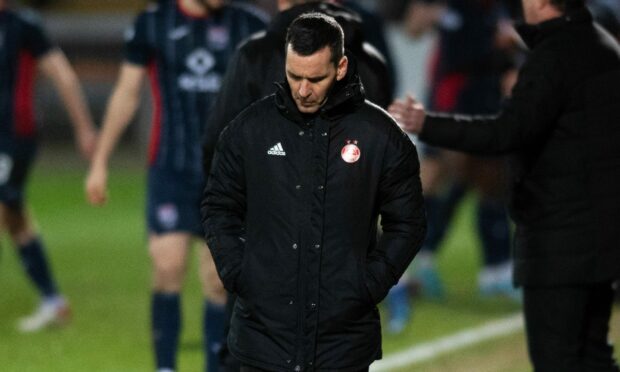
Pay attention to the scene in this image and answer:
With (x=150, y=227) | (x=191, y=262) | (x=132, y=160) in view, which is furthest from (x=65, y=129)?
(x=150, y=227)

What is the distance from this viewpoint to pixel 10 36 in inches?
347

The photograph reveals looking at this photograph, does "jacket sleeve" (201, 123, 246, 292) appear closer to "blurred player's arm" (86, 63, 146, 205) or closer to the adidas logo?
the adidas logo

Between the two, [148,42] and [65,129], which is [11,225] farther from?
[65,129]

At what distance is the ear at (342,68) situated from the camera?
4.81 m

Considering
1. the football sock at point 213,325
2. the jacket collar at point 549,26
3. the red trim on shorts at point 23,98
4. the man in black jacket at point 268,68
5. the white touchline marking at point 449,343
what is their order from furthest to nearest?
1. the red trim on shorts at point 23,98
2. the white touchline marking at point 449,343
3. the football sock at point 213,325
4. the jacket collar at point 549,26
5. the man in black jacket at point 268,68

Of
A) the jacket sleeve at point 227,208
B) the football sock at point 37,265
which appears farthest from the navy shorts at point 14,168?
the jacket sleeve at point 227,208

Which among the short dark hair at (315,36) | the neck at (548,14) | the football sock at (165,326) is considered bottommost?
the football sock at (165,326)

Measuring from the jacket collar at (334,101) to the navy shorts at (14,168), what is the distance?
Result: 4274mm

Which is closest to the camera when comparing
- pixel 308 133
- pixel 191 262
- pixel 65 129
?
pixel 308 133

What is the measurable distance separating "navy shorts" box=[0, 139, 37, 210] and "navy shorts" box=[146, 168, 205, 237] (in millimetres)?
1786

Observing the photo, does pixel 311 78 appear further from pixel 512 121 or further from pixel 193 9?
pixel 193 9

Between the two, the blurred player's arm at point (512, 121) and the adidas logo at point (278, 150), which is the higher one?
the adidas logo at point (278, 150)

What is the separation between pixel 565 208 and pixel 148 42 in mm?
2338

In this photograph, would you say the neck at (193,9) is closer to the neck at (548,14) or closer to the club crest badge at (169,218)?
the club crest badge at (169,218)
